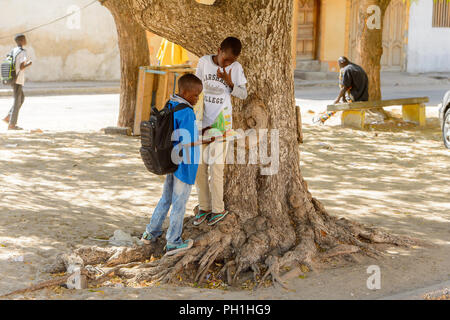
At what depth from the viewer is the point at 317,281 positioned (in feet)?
17.4

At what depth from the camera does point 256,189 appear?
600 cm

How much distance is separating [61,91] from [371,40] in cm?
984

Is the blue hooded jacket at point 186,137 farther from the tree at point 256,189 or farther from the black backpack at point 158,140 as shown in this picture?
the tree at point 256,189

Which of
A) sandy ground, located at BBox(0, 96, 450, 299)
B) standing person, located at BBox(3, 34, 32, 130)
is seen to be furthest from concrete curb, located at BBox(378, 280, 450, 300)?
standing person, located at BBox(3, 34, 32, 130)

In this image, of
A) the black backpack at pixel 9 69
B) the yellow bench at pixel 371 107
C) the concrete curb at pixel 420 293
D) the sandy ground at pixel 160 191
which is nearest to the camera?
the concrete curb at pixel 420 293

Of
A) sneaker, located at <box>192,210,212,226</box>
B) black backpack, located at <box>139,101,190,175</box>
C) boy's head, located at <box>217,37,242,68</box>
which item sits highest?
boy's head, located at <box>217,37,242,68</box>

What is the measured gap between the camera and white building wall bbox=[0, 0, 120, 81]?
2072 cm

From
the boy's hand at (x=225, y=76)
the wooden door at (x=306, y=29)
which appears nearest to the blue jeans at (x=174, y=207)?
the boy's hand at (x=225, y=76)

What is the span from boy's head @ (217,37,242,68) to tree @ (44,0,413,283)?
29cm

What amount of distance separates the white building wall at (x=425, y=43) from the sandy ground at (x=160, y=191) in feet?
47.7

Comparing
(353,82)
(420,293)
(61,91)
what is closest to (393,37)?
(61,91)

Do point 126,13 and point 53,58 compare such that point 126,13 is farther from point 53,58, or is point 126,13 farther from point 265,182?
point 53,58

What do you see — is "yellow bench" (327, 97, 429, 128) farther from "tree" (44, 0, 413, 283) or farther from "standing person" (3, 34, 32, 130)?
"tree" (44, 0, 413, 283)

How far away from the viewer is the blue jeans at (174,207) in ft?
18.1
